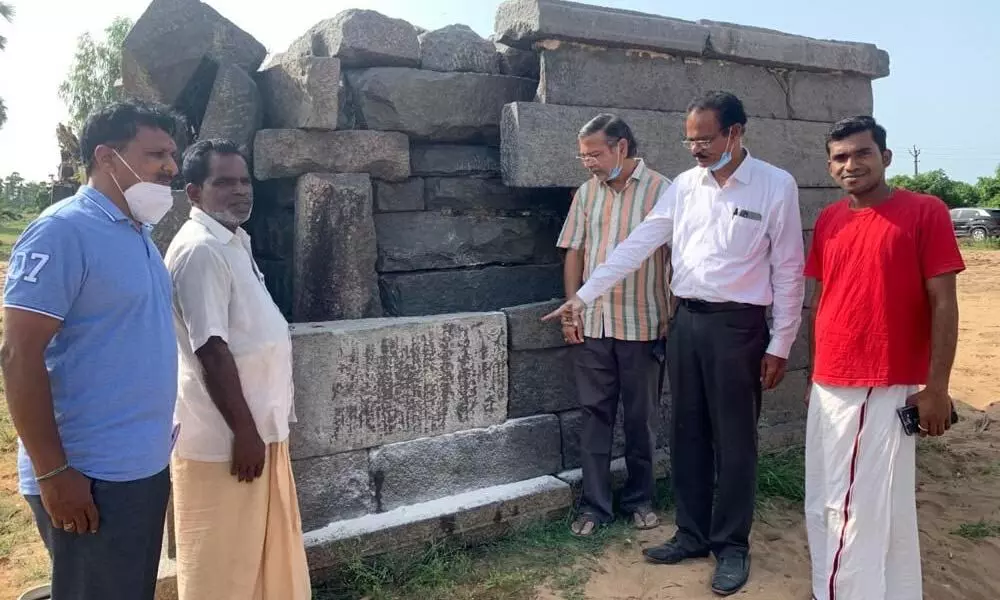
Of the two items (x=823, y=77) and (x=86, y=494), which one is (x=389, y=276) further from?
(x=823, y=77)

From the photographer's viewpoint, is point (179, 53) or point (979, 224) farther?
point (979, 224)

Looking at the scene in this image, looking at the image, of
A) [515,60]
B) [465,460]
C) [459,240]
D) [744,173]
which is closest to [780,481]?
[465,460]

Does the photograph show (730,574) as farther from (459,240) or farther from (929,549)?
(459,240)

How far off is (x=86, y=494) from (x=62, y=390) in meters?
0.27

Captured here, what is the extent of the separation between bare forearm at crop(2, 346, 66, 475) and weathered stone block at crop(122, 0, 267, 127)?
2232mm

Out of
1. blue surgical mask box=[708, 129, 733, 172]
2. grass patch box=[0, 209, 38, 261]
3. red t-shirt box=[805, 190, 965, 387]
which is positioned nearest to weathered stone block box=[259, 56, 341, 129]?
blue surgical mask box=[708, 129, 733, 172]

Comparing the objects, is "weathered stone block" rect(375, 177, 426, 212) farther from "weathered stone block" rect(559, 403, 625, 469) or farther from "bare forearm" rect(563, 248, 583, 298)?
"weathered stone block" rect(559, 403, 625, 469)

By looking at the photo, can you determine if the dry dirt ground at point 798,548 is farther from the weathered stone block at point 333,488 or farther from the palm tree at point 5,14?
the palm tree at point 5,14

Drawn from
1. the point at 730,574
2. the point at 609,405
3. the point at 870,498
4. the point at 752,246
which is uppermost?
the point at 752,246

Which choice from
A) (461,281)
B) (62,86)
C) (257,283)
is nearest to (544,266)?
(461,281)

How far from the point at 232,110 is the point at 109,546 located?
89.8 inches

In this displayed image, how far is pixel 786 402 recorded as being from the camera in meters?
4.90

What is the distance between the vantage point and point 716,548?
11.1 feet

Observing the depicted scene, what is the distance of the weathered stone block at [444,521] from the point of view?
3.30m
